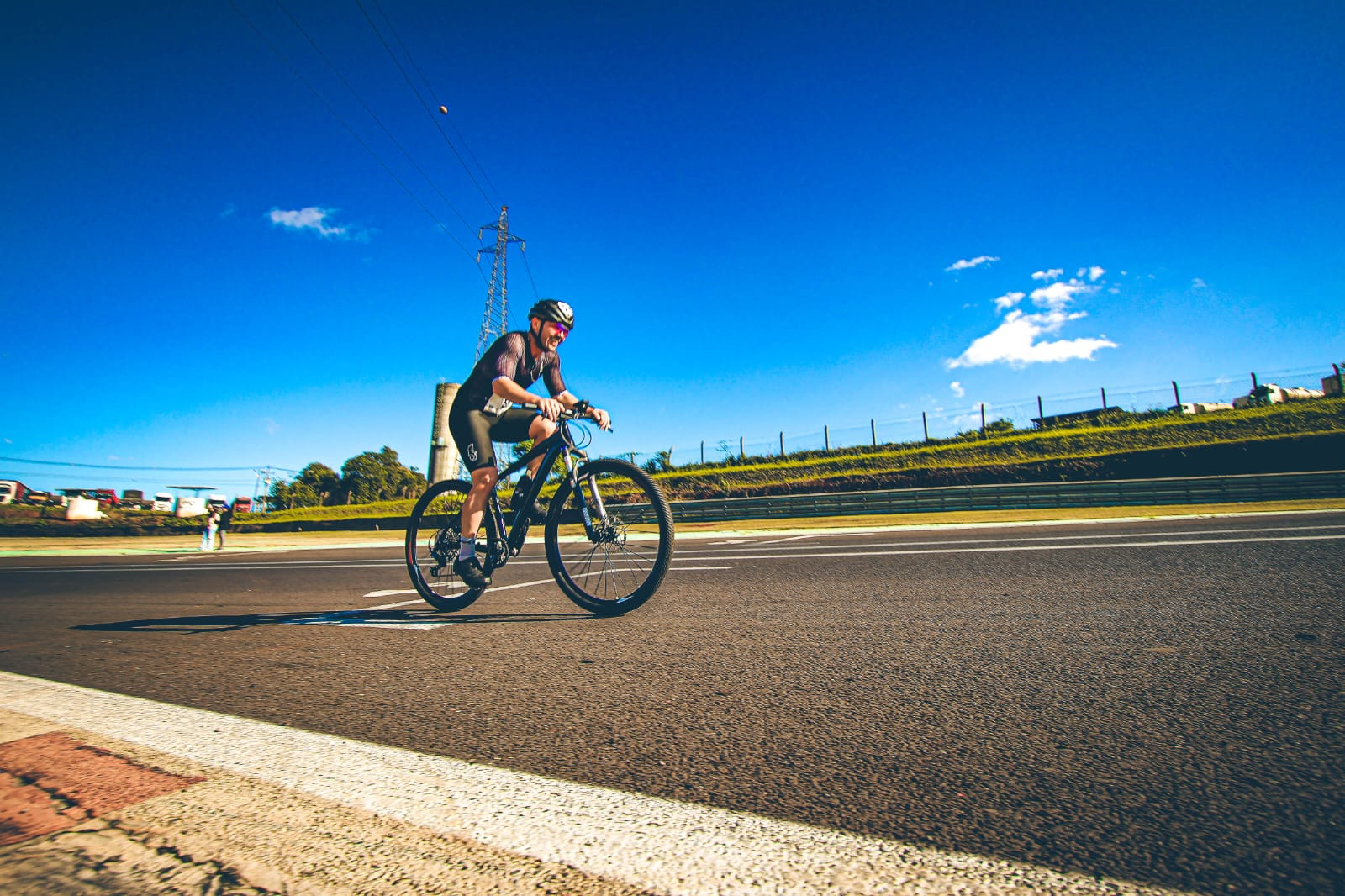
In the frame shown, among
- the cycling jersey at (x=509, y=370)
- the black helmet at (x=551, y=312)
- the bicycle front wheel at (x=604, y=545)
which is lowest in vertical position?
the bicycle front wheel at (x=604, y=545)

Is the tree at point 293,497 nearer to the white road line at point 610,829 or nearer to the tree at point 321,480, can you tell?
the tree at point 321,480

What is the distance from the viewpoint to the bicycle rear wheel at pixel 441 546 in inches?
171

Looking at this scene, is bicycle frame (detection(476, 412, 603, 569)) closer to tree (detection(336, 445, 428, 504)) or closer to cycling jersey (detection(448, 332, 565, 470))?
cycling jersey (detection(448, 332, 565, 470))

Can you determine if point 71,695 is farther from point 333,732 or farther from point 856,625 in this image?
point 856,625

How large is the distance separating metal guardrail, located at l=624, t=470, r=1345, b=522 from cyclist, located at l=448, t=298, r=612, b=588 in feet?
71.3

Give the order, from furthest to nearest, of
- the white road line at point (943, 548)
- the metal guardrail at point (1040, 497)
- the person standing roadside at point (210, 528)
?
the person standing roadside at point (210, 528) → the metal guardrail at point (1040, 497) → the white road line at point (943, 548)

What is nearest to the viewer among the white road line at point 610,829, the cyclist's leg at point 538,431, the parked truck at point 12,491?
the white road line at point 610,829

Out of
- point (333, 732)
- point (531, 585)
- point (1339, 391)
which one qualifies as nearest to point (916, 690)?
point (333, 732)

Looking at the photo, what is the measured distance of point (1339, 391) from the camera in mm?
27188

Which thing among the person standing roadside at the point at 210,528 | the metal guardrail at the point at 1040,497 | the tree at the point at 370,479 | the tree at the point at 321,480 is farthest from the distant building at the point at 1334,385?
the tree at the point at 321,480

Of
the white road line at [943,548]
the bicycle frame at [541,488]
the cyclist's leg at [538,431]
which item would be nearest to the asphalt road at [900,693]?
the bicycle frame at [541,488]

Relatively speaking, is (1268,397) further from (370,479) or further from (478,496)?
(370,479)

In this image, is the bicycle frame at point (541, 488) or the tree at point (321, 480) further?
the tree at point (321, 480)

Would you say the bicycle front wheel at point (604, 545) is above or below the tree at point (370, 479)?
below
